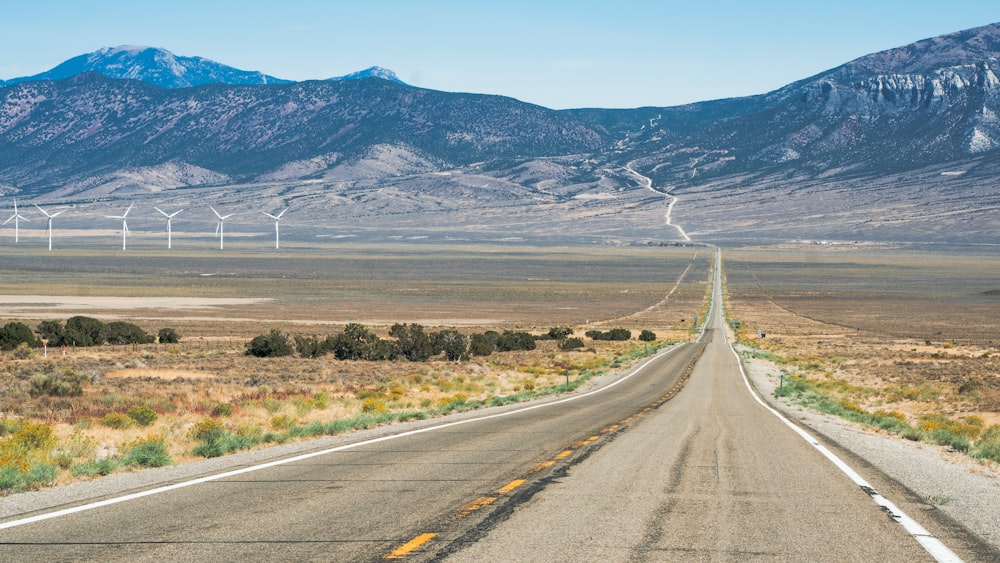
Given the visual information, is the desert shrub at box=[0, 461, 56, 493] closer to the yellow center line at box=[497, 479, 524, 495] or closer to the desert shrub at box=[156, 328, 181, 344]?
the yellow center line at box=[497, 479, 524, 495]

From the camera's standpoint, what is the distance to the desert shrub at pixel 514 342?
60.6 metres

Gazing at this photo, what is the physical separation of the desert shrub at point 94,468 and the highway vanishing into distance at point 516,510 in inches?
58.4

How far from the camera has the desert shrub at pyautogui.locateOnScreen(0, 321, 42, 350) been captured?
4806cm

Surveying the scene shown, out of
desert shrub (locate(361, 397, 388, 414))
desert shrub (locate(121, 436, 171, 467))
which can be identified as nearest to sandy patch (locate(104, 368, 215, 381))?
desert shrub (locate(361, 397, 388, 414))

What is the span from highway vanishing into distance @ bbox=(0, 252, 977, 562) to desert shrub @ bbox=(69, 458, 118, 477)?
148 cm

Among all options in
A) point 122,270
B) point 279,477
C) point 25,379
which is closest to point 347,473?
point 279,477

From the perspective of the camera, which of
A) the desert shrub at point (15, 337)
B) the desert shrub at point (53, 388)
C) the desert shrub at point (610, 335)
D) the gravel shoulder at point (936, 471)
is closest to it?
the gravel shoulder at point (936, 471)

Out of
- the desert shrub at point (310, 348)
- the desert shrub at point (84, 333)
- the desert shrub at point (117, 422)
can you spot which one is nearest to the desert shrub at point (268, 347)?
the desert shrub at point (310, 348)

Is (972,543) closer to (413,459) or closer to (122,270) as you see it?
(413,459)

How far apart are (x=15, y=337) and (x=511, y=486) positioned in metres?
43.3

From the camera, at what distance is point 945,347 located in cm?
6575

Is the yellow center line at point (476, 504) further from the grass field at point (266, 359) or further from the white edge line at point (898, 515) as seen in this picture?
the grass field at point (266, 359)

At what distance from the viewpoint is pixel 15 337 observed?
161ft

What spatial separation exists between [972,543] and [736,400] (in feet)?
→ 67.2
